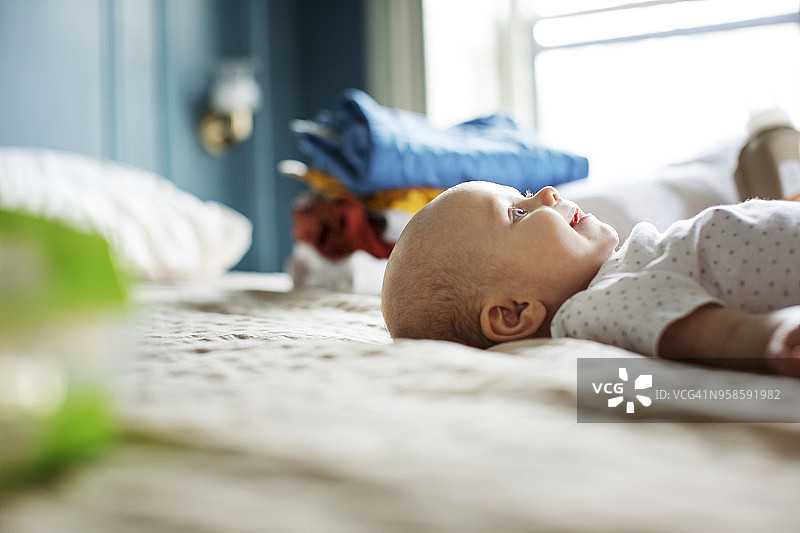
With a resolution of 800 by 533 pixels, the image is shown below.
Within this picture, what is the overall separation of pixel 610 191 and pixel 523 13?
1.88 m

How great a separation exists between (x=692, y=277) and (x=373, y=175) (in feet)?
2.59

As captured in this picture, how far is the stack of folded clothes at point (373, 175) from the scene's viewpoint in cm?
128

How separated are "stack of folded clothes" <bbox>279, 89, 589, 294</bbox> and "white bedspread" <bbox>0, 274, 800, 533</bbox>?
31.5 inches

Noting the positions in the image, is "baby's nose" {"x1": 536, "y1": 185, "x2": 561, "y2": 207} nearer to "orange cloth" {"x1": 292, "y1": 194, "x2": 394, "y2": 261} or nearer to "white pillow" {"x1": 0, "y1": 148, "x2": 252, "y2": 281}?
"orange cloth" {"x1": 292, "y1": 194, "x2": 394, "y2": 261}

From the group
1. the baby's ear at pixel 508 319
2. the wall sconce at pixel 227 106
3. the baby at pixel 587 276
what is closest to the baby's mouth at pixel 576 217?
the baby at pixel 587 276

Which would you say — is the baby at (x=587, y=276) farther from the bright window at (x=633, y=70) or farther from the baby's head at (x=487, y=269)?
the bright window at (x=633, y=70)

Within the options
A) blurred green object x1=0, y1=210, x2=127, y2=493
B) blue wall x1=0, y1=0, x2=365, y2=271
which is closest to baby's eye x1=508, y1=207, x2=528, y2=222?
blurred green object x1=0, y1=210, x2=127, y2=493

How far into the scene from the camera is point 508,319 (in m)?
0.66

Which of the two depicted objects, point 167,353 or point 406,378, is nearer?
point 406,378

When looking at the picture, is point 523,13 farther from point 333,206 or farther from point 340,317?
Answer: point 340,317

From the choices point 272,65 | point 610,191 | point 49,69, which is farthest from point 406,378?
point 272,65

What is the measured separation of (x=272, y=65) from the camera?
2.74 metres

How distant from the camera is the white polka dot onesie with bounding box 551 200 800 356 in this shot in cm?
53

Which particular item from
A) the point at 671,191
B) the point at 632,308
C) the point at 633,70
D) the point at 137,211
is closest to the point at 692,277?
the point at 632,308
